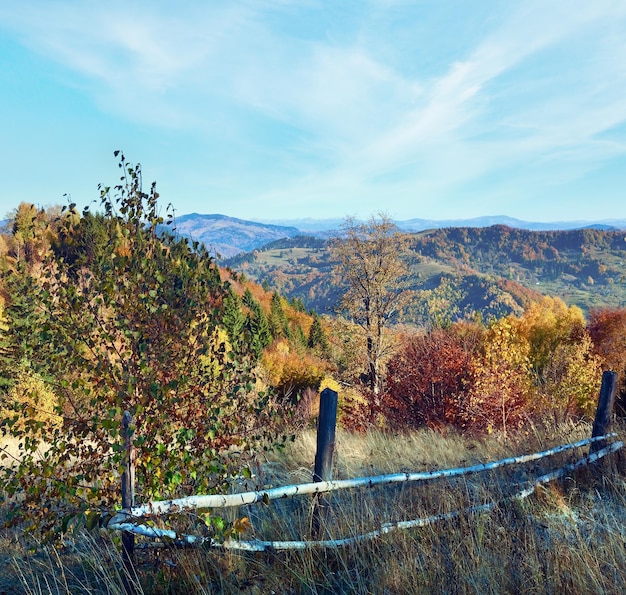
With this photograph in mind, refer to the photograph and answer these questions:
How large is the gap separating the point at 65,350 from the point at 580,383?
37060 millimetres

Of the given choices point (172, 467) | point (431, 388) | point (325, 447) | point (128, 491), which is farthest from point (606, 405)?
point (431, 388)

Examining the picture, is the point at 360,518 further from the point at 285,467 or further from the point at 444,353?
the point at 444,353

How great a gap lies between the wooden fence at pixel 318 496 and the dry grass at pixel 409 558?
0.12m

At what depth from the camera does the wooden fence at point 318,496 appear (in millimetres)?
3098

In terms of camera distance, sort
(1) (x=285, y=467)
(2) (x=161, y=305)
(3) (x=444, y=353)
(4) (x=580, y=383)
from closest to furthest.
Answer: (2) (x=161, y=305), (1) (x=285, y=467), (3) (x=444, y=353), (4) (x=580, y=383)

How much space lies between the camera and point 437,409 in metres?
16.6

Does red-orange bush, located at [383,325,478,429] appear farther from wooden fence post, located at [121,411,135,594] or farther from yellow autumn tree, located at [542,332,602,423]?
yellow autumn tree, located at [542,332,602,423]

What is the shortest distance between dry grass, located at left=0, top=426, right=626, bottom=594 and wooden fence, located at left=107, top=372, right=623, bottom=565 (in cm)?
12

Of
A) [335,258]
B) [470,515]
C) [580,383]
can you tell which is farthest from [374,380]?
[470,515]

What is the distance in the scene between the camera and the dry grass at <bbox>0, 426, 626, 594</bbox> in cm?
336

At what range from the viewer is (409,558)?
352cm

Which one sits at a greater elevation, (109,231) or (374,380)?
(109,231)

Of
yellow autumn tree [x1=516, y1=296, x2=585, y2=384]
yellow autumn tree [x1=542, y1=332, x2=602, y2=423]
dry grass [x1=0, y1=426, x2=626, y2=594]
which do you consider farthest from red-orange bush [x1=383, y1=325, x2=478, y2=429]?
yellow autumn tree [x1=516, y1=296, x2=585, y2=384]

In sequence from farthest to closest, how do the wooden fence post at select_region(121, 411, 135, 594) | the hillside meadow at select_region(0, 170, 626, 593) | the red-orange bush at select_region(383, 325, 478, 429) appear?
the red-orange bush at select_region(383, 325, 478, 429), the hillside meadow at select_region(0, 170, 626, 593), the wooden fence post at select_region(121, 411, 135, 594)
